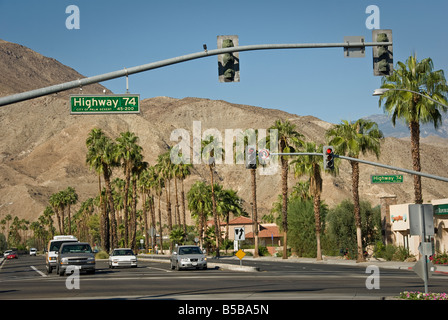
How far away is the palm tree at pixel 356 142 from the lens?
5159 centimetres

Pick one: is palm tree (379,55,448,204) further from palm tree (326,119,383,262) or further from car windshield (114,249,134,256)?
car windshield (114,249,134,256)

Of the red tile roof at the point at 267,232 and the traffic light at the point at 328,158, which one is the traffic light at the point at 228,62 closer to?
the traffic light at the point at 328,158

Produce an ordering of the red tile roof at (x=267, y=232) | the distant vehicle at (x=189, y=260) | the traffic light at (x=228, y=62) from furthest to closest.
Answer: the red tile roof at (x=267, y=232)
the distant vehicle at (x=189, y=260)
the traffic light at (x=228, y=62)

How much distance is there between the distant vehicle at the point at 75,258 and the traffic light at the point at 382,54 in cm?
2337

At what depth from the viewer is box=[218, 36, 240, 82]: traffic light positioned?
1873 cm

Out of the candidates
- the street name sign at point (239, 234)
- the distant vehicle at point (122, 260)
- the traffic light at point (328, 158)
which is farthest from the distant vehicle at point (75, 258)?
the traffic light at point (328, 158)

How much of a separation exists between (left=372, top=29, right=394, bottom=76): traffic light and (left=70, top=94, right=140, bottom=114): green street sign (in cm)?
769

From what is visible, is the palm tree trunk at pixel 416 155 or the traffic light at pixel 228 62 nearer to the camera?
the traffic light at pixel 228 62

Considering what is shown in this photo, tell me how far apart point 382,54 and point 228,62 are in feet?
15.2

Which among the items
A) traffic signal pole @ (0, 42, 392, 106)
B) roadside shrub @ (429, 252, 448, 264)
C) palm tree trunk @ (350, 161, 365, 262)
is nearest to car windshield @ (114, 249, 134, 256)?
palm tree trunk @ (350, 161, 365, 262)

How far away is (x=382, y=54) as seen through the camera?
62.2ft
